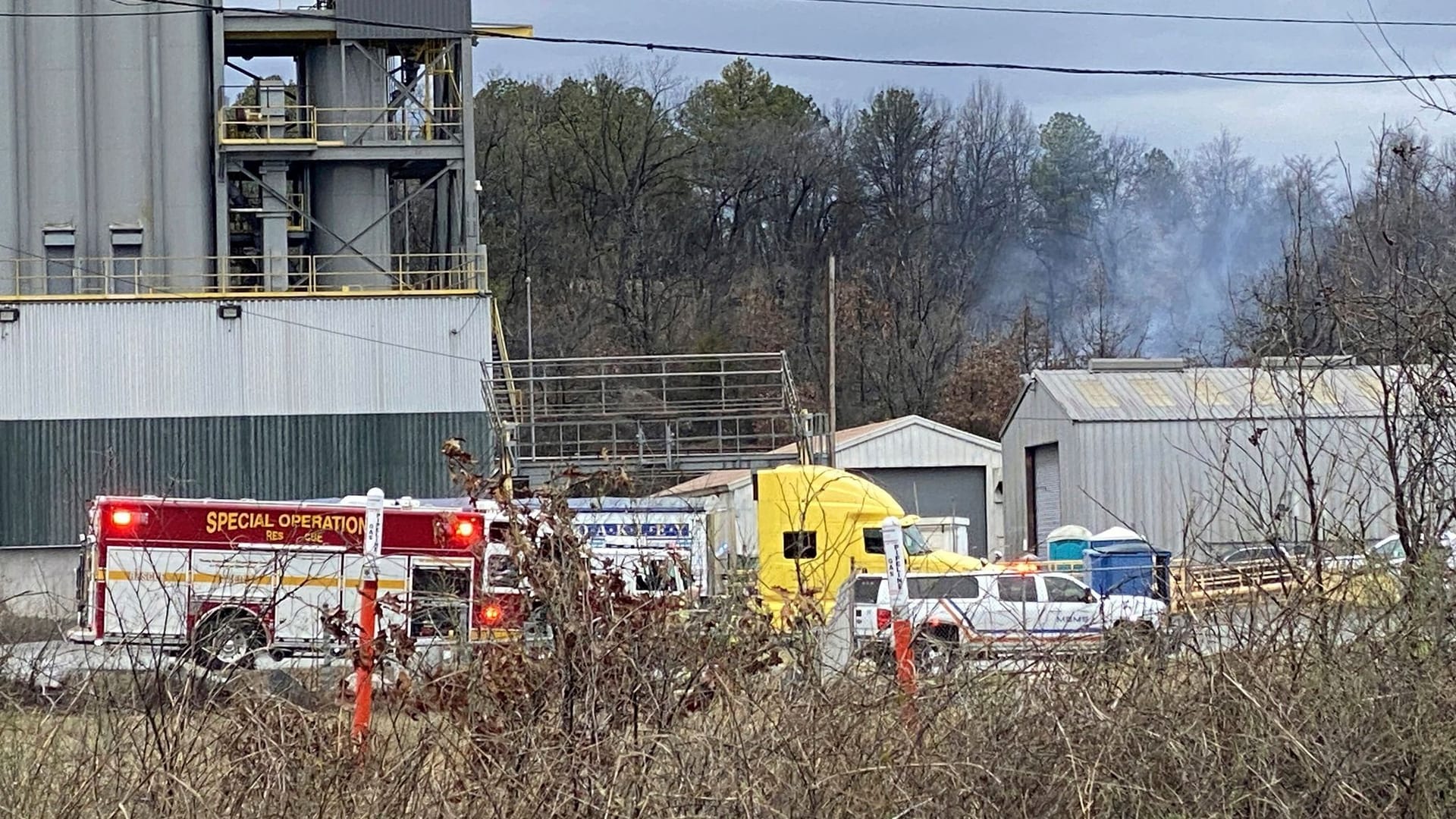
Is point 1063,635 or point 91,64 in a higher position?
point 91,64

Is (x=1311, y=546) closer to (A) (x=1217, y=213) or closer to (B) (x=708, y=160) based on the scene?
(A) (x=1217, y=213)

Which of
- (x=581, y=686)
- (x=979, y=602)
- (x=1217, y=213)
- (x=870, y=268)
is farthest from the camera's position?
(x=870, y=268)

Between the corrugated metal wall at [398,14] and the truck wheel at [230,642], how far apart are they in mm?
37564

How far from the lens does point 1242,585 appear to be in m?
8.11

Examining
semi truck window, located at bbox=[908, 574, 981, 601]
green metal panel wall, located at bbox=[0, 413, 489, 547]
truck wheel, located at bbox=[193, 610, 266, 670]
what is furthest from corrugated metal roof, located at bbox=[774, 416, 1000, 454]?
truck wheel, located at bbox=[193, 610, 266, 670]

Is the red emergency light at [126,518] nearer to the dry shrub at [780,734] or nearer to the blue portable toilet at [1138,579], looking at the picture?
the blue portable toilet at [1138,579]

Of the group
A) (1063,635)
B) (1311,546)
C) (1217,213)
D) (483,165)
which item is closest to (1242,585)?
(1311,546)

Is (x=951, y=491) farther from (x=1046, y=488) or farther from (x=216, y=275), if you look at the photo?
(x=216, y=275)

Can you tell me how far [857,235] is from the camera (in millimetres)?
72812

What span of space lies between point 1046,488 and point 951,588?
28437 millimetres

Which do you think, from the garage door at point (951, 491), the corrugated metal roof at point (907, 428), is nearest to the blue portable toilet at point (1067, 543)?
the corrugated metal roof at point (907, 428)

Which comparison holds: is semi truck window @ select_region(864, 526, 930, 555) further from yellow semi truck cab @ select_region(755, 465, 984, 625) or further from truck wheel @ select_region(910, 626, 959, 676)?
truck wheel @ select_region(910, 626, 959, 676)

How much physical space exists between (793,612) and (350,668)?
216cm

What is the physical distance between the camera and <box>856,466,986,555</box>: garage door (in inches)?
1905
